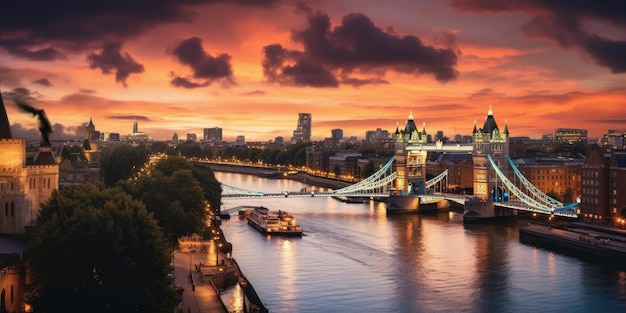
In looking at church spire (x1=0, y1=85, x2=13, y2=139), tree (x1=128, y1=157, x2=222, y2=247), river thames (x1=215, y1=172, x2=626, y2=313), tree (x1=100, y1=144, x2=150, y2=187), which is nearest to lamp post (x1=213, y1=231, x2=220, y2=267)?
tree (x1=128, y1=157, x2=222, y2=247)

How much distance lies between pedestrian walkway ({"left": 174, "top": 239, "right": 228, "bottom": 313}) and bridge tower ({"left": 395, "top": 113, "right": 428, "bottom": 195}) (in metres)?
43.3

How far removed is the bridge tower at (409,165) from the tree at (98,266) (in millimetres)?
61648

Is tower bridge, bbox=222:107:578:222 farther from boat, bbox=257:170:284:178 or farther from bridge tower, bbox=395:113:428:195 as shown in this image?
boat, bbox=257:170:284:178

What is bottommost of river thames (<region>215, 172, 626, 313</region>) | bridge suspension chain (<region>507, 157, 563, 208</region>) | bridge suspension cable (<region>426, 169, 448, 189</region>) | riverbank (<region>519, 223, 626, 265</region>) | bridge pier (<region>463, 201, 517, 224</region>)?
river thames (<region>215, 172, 626, 313</region>)

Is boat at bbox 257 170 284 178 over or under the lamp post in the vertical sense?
over

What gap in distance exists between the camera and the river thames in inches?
1464

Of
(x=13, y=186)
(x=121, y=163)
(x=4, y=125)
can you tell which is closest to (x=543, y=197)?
(x=121, y=163)

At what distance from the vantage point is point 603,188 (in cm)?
6122

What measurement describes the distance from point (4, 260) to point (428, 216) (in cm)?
5375

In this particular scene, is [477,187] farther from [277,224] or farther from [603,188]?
[277,224]

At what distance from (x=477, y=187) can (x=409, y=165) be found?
13.8 metres

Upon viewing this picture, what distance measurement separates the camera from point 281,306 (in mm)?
35812

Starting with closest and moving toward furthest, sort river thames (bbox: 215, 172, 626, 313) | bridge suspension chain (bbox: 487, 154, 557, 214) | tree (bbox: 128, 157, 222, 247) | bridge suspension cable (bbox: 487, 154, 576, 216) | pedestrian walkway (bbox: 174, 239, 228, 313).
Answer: pedestrian walkway (bbox: 174, 239, 228, 313) < river thames (bbox: 215, 172, 626, 313) < tree (bbox: 128, 157, 222, 247) < bridge suspension cable (bbox: 487, 154, 576, 216) < bridge suspension chain (bbox: 487, 154, 557, 214)

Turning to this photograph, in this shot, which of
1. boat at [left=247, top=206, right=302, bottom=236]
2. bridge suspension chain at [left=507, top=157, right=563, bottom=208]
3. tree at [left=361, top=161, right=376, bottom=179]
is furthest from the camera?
tree at [left=361, top=161, right=376, bottom=179]
